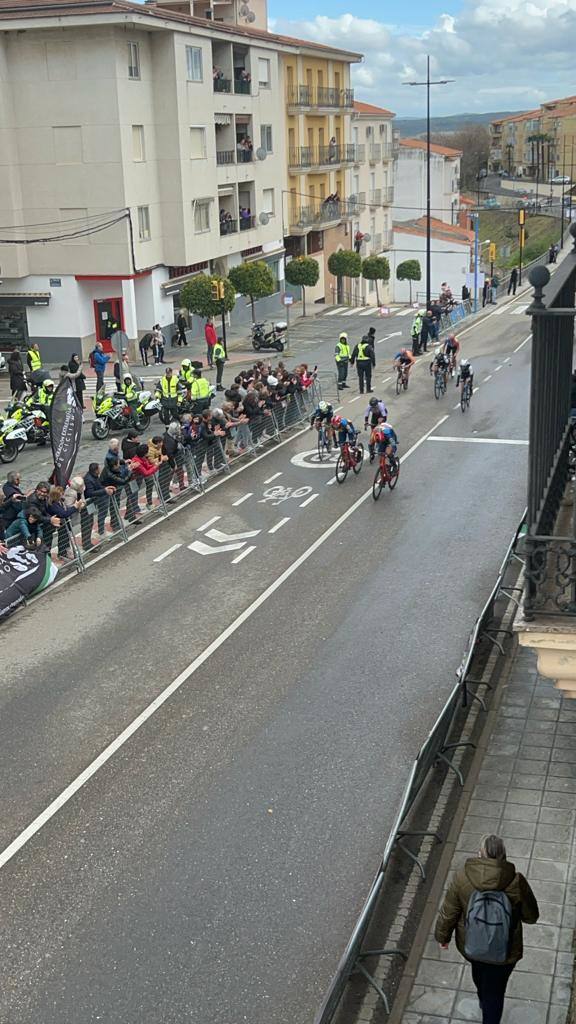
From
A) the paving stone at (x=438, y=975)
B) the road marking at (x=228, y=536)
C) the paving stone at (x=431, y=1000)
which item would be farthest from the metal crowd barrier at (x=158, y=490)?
the paving stone at (x=431, y=1000)

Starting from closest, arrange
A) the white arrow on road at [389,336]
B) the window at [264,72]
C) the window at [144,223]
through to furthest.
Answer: the window at [144,223]
the white arrow on road at [389,336]
the window at [264,72]

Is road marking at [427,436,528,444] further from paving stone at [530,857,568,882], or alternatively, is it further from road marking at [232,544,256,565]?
paving stone at [530,857,568,882]

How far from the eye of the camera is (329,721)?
11.5 metres

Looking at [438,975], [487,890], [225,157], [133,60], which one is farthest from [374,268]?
[487,890]

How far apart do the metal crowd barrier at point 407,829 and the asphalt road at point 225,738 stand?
0.54m

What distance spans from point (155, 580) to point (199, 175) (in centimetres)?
2836

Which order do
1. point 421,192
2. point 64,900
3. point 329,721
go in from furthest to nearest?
1. point 421,192
2. point 329,721
3. point 64,900

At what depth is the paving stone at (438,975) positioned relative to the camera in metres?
7.30

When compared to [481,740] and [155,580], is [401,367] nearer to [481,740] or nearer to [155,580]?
[155,580]

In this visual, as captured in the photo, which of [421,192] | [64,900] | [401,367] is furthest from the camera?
[421,192]

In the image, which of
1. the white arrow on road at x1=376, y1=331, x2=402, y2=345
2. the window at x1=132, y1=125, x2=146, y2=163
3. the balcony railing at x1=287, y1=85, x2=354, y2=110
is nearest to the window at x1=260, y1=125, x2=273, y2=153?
the balcony railing at x1=287, y1=85, x2=354, y2=110

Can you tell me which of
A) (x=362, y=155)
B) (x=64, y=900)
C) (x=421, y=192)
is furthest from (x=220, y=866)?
(x=421, y=192)

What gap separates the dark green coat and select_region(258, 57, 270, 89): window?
1816 inches

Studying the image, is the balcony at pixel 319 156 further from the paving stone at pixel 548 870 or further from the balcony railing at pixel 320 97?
the paving stone at pixel 548 870
